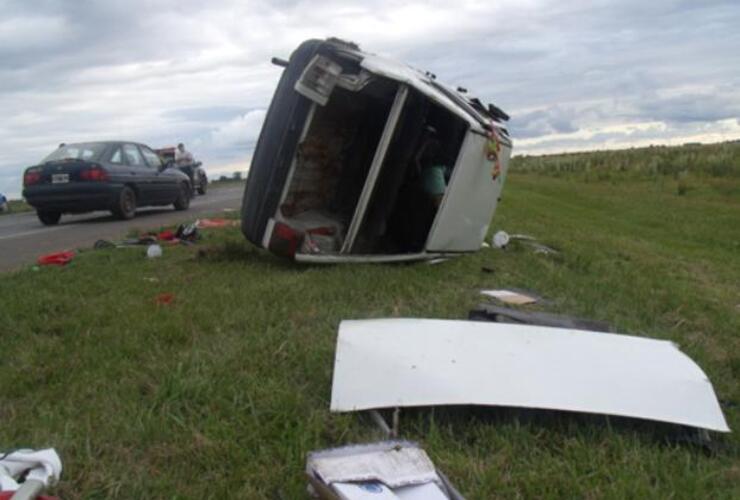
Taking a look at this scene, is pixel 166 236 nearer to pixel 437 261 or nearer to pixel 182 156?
pixel 437 261

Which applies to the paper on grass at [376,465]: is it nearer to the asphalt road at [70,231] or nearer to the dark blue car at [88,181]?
the asphalt road at [70,231]

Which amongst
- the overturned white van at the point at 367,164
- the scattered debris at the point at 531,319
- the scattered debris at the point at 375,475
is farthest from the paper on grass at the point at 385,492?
the overturned white van at the point at 367,164

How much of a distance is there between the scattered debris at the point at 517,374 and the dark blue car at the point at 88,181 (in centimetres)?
928

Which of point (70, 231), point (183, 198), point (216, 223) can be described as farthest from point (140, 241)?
point (183, 198)

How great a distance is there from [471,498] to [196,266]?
473 cm

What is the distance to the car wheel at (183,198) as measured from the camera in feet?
47.6

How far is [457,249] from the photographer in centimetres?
732

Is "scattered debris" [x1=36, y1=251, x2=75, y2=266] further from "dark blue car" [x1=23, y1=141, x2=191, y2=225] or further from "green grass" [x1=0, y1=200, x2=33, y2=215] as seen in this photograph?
"green grass" [x1=0, y1=200, x2=33, y2=215]

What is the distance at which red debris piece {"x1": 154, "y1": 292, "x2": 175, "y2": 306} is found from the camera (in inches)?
194

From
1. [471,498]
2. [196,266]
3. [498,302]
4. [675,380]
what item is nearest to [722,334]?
[498,302]

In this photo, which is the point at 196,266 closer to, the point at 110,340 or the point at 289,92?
the point at 289,92

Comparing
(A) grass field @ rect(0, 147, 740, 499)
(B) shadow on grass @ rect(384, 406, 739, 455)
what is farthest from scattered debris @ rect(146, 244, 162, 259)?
(B) shadow on grass @ rect(384, 406, 739, 455)

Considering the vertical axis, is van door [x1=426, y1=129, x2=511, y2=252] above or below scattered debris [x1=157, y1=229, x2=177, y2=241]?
above

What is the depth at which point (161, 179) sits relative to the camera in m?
13.6
